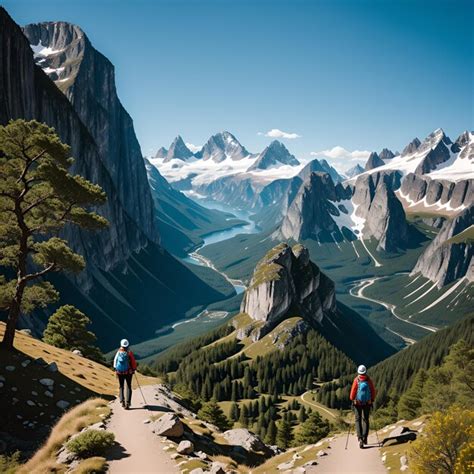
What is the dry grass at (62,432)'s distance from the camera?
751 inches

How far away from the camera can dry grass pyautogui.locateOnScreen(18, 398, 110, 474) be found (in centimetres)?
1908

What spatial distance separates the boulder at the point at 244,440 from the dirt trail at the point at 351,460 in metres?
6.30

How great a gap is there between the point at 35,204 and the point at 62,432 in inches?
724

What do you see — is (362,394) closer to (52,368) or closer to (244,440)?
(244,440)

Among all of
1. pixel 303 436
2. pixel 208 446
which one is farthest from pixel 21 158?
pixel 303 436

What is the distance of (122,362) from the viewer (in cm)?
2594

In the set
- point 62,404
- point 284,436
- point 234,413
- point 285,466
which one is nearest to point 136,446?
point 285,466

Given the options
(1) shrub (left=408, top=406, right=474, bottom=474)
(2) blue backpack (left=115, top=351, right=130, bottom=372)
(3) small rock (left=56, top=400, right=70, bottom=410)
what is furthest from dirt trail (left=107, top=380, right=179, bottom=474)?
(1) shrub (left=408, top=406, right=474, bottom=474)

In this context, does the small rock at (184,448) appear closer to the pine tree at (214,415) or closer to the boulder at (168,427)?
the boulder at (168,427)

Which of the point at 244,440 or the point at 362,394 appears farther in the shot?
the point at 244,440

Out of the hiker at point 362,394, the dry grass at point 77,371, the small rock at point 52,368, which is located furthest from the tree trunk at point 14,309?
the hiker at point 362,394

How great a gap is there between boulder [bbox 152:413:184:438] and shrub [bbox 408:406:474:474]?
512 inches

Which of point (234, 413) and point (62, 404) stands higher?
Answer: point (62, 404)

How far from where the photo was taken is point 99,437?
20.1 metres
